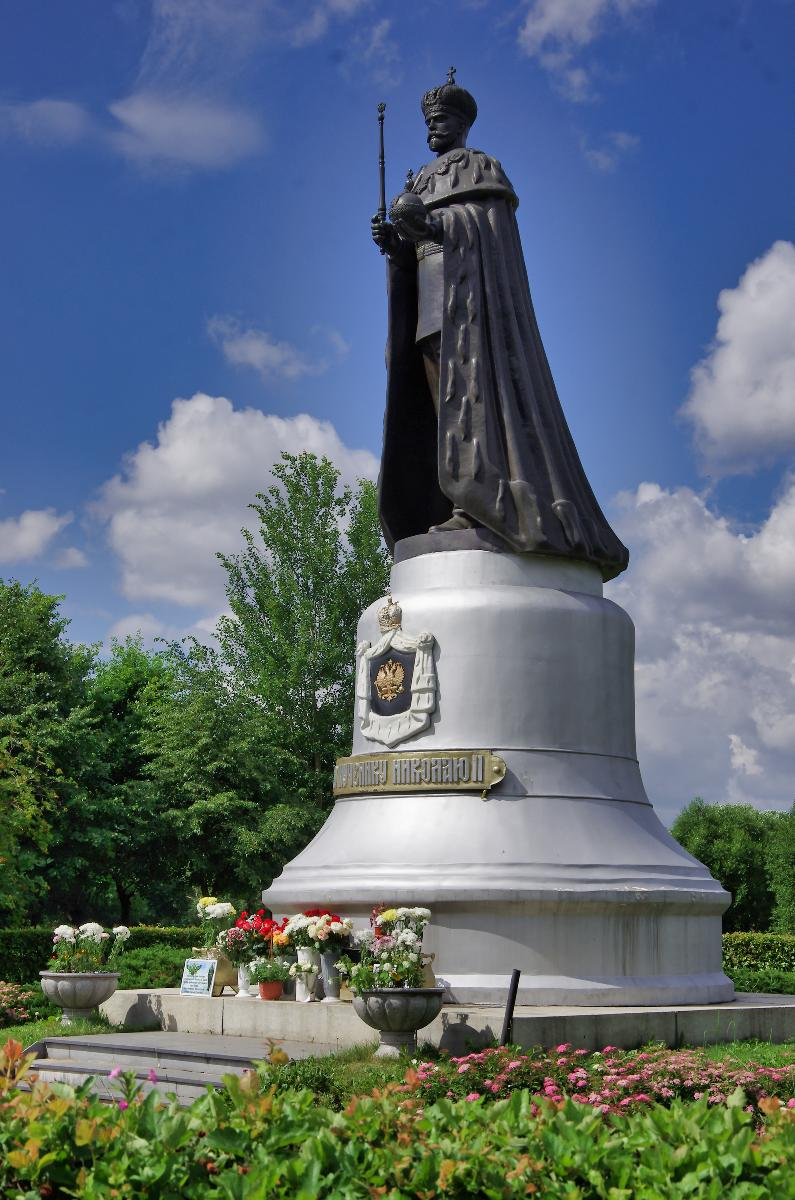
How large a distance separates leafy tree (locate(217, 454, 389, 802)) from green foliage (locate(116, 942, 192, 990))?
46.8 ft

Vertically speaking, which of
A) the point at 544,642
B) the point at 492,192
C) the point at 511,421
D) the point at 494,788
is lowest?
the point at 494,788

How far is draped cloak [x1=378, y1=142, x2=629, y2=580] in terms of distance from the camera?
14109mm

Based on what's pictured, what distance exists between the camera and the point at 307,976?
12430 mm

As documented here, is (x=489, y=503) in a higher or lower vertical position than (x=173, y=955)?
higher

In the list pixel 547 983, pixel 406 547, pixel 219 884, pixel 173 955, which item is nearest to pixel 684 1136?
pixel 547 983

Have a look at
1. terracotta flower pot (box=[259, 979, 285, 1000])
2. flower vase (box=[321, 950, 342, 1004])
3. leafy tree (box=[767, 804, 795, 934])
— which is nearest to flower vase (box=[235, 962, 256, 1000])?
terracotta flower pot (box=[259, 979, 285, 1000])

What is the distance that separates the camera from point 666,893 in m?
12.8

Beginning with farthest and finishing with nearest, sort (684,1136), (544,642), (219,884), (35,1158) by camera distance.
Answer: (219,884), (544,642), (684,1136), (35,1158)

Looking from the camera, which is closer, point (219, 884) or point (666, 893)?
point (666, 893)

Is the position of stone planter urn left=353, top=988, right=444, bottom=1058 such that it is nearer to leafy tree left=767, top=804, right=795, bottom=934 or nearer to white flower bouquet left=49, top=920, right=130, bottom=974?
white flower bouquet left=49, top=920, right=130, bottom=974

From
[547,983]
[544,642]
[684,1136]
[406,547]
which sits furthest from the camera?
[406,547]

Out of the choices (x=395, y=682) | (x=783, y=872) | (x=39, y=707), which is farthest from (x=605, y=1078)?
(x=783, y=872)

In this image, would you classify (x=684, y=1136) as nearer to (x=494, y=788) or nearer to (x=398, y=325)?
(x=494, y=788)

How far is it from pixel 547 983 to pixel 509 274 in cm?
766
